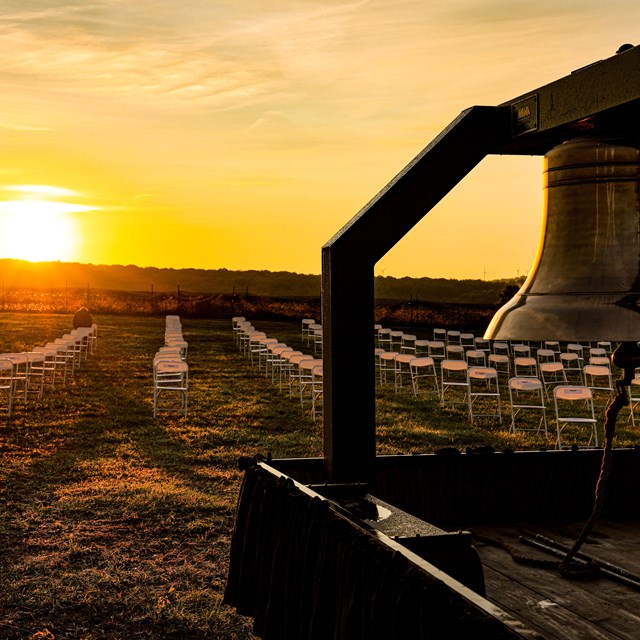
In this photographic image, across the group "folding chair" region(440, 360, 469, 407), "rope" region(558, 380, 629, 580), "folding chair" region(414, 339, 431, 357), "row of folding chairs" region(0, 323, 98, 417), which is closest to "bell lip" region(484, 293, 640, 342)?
"rope" region(558, 380, 629, 580)

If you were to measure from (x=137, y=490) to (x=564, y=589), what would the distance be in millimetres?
6006


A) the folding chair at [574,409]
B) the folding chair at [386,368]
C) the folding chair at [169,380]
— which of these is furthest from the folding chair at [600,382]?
the folding chair at [169,380]

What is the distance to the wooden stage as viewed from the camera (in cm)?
341

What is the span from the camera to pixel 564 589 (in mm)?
3775

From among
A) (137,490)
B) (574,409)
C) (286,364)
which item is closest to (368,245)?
(137,490)

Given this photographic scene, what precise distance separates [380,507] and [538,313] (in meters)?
Answer: 1.18

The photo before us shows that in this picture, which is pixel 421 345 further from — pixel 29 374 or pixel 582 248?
pixel 582 248

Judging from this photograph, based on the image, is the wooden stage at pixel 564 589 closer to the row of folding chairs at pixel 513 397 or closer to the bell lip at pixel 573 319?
the bell lip at pixel 573 319

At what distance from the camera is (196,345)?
29.0 meters

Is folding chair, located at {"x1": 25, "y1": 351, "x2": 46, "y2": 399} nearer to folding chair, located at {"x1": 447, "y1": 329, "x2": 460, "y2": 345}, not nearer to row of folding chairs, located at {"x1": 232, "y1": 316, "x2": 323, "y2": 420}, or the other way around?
row of folding chairs, located at {"x1": 232, "y1": 316, "x2": 323, "y2": 420}

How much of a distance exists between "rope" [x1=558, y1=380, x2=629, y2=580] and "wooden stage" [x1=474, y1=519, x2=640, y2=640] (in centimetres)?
4

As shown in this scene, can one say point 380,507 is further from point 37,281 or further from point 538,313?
point 37,281

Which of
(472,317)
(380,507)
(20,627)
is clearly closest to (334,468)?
(380,507)

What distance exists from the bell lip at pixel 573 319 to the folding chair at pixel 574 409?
8100 millimetres
